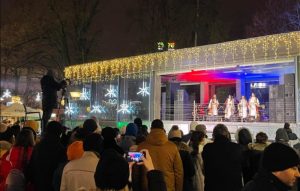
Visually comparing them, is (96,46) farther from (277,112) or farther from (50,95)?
(50,95)

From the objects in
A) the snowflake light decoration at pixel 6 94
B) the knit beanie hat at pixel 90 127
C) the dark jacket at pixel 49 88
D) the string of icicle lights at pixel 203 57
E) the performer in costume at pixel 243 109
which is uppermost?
the string of icicle lights at pixel 203 57

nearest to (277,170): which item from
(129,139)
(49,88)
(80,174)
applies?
(80,174)

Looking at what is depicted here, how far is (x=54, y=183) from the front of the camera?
186 inches

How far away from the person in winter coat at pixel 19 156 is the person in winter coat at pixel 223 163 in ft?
8.05

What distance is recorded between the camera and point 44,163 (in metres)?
5.10

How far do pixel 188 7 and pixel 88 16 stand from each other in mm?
8776

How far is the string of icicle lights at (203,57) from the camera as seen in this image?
1379 centimetres

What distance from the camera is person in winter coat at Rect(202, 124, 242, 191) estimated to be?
17.6 ft

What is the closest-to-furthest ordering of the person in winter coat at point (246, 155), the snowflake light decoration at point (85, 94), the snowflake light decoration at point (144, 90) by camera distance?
the person in winter coat at point (246, 155) → the snowflake light decoration at point (144, 90) → the snowflake light decoration at point (85, 94)

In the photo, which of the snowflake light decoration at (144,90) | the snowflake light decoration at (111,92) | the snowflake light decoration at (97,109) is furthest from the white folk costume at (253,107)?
the snowflake light decoration at (97,109)

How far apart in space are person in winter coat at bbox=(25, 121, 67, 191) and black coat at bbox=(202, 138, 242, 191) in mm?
1985

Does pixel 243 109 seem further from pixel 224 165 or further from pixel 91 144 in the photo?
pixel 91 144

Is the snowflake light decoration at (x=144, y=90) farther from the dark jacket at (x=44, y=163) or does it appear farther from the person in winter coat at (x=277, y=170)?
the person in winter coat at (x=277, y=170)

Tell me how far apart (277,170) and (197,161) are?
3.20 m
